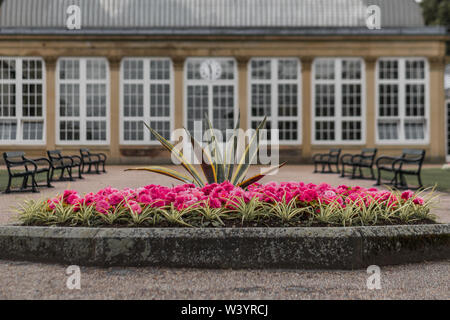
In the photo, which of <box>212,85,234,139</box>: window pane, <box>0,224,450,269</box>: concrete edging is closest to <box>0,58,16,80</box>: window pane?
<box>212,85,234,139</box>: window pane

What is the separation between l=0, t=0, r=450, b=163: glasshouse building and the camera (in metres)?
19.8

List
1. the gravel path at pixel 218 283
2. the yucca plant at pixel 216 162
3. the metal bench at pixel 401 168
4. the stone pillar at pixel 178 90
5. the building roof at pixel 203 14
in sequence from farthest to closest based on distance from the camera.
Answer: the building roof at pixel 203 14
the stone pillar at pixel 178 90
the metal bench at pixel 401 168
the yucca plant at pixel 216 162
the gravel path at pixel 218 283

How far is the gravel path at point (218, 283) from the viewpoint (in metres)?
2.84

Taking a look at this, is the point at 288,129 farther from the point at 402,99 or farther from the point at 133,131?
the point at 133,131

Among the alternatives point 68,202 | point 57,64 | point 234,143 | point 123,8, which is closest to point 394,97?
point 123,8

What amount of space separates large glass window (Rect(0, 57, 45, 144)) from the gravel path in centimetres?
1858

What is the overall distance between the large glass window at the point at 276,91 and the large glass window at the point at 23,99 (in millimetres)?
10367

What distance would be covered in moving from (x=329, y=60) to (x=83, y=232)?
1889 centimetres

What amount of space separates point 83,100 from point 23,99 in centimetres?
302

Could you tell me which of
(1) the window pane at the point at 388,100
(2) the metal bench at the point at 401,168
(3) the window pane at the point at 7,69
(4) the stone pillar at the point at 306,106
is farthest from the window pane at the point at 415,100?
(3) the window pane at the point at 7,69

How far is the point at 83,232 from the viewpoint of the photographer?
345cm

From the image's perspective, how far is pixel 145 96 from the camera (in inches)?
796

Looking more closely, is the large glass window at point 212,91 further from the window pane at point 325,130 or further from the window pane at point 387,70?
the window pane at point 387,70
